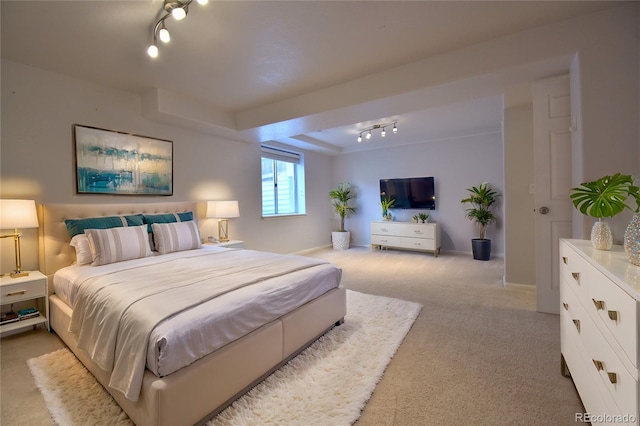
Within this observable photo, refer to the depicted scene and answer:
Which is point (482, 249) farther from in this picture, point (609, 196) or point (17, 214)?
point (17, 214)

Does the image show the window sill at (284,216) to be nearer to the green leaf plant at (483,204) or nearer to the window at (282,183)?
the window at (282,183)

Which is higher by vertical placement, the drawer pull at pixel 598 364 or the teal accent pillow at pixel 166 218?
the teal accent pillow at pixel 166 218

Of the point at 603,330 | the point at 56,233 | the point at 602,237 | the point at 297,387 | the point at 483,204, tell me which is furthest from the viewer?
the point at 483,204

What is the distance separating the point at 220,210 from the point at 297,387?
9.15ft

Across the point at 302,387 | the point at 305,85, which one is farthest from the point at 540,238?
the point at 305,85

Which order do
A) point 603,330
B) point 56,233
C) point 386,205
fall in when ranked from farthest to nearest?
point 386,205
point 56,233
point 603,330

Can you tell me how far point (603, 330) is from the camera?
1113mm

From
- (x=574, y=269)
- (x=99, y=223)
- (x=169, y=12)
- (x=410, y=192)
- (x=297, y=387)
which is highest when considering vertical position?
(x=169, y=12)

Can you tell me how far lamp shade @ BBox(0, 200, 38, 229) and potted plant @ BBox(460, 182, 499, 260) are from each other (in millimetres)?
6011

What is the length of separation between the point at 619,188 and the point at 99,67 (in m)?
4.19

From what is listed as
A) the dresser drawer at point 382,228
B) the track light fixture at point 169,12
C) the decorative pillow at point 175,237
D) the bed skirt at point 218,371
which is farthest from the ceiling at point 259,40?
the dresser drawer at point 382,228

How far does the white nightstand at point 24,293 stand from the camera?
2.17 m

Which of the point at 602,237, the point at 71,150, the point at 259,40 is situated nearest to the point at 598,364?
the point at 602,237

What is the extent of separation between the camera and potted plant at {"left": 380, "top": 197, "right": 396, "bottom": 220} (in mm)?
6219
